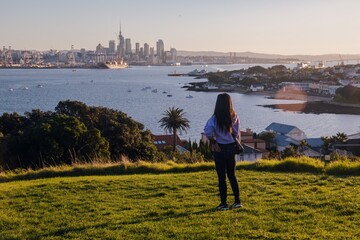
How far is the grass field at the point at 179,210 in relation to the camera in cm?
340

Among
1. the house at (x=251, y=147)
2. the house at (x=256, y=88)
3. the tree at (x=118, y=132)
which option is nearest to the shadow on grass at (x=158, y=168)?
the tree at (x=118, y=132)

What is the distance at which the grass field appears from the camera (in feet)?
11.1

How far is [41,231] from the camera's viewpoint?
11.8ft

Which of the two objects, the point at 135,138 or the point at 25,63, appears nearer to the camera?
the point at 135,138

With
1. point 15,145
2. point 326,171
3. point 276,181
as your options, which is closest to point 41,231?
point 276,181

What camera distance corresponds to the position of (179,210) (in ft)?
13.4

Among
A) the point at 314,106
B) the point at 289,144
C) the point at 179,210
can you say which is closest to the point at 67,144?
the point at 179,210

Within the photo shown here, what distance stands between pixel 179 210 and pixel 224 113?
0.91 m

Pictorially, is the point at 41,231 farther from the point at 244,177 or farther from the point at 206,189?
the point at 244,177

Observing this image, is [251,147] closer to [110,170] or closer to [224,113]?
[110,170]

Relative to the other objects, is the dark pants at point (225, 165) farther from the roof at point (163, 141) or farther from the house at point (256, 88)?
the house at point (256, 88)

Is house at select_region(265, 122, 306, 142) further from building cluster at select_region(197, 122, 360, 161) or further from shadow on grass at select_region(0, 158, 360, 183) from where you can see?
shadow on grass at select_region(0, 158, 360, 183)

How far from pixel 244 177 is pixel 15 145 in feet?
37.6

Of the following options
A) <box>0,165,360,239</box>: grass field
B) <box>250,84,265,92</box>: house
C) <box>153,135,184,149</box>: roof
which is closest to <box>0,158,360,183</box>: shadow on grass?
<box>0,165,360,239</box>: grass field
